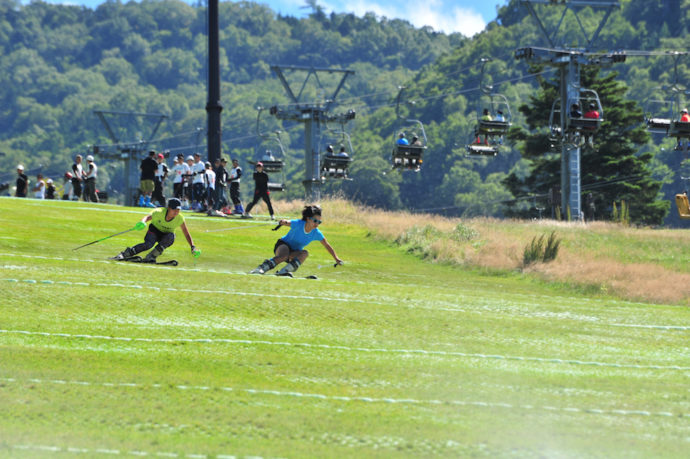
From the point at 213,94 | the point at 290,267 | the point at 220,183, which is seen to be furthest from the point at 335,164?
the point at 290,267

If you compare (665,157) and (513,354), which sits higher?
(665,157)

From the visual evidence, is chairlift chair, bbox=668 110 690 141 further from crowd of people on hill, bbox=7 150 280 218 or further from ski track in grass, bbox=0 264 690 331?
ski track in grass, bbox=0 264 690 331

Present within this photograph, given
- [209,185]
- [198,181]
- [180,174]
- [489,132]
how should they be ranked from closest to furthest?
1. [209,185]
2. [198,181]
3. [180,174]
4. [489,132]

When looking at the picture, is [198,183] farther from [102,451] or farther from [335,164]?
[102,451]

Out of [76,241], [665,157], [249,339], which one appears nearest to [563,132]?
[76,241]

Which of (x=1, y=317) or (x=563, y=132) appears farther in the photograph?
(x=563, y=132)

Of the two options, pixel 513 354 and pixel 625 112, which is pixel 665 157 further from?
pixel 513 354

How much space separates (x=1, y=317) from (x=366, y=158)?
456ft

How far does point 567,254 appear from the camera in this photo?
26438mm

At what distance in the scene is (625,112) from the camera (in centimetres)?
6825

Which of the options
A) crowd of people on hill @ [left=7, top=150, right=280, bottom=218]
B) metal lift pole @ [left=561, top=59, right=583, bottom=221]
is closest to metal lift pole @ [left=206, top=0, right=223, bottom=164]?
crowd of people on hill @ [left=7, top=150, right=280, bottom=218]

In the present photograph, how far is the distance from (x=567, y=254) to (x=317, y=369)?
58.5 ft

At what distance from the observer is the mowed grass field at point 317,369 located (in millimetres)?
7442

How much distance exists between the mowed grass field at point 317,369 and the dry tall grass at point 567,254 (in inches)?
213
